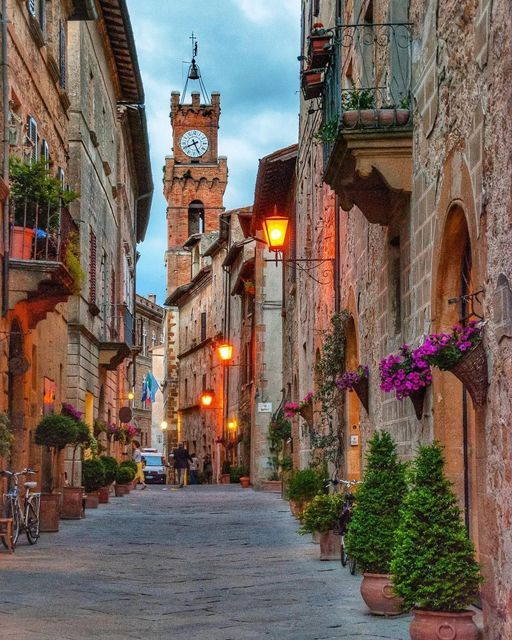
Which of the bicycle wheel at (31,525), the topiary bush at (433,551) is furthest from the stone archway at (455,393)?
the bicycle wheel at (31,525)

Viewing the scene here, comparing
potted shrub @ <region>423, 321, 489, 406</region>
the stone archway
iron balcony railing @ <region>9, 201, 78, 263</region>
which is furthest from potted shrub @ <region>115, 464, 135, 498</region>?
potted shrub @ <region>423, 321, 489, 406</region>

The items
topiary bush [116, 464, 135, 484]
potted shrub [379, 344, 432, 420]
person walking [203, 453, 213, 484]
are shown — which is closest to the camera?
potted shrub [379, 344, 432, 420]

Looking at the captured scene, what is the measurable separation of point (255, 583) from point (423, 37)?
17.8 ft

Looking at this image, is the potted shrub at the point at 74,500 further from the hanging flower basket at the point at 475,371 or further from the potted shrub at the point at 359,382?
the hanging flower basket at the point at 475,371

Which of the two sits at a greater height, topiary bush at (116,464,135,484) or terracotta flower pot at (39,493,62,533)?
topiary bush at (116,464,135,484)

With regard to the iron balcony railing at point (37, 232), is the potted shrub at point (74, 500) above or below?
below

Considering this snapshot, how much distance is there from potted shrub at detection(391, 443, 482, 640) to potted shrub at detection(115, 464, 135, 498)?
23.1 m

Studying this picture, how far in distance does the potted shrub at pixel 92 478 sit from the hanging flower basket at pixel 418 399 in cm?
1604

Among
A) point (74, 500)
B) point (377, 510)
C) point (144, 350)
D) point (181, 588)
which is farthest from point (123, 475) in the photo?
point (144, 350)

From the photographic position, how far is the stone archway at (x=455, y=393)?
28.5ft

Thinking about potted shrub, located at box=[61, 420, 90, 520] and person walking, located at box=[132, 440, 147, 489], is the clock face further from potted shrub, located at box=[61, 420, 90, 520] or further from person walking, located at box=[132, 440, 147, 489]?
potted shrub, located at box=[61, 420, 90, 520]

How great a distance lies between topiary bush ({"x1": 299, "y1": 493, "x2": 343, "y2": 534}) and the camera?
41.7 feet

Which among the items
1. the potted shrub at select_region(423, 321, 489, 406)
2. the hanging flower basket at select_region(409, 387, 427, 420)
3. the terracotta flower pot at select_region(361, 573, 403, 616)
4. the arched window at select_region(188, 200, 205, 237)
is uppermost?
the arched window at select_region(188, 200, 205, 237)

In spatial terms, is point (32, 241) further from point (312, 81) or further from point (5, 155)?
point (312, 81)
